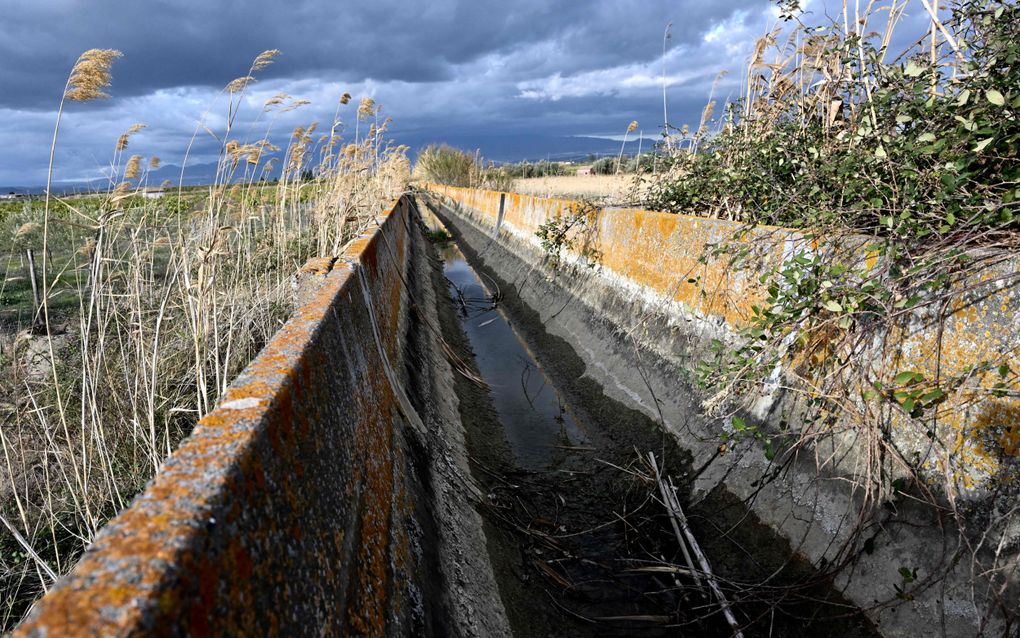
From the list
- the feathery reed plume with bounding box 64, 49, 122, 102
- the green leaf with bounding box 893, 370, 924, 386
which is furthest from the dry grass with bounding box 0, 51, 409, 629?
the green leaf with bounding box 893, 370, 924, 386

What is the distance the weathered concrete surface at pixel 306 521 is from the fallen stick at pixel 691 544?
102 centimetres

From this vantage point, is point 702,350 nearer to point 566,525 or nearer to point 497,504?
point 566,525

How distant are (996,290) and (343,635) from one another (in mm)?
2719

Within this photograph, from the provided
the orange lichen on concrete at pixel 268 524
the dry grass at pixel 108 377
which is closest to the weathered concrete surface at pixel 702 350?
the orange lichen on concrete at pixel 268 524

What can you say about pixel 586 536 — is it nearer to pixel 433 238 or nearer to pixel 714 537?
pixel 714 537

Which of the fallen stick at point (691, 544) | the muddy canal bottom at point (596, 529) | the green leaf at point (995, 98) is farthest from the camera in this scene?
the muddy canal bottom at point (596, 529)

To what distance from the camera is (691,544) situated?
10.7ft

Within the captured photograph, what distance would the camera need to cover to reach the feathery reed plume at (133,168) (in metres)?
3.89

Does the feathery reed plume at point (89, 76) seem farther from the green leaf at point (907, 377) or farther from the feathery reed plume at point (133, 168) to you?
the green leaf at point (907, 377)

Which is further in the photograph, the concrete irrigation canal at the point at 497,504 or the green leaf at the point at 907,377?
the green leaf at the point at 907,377

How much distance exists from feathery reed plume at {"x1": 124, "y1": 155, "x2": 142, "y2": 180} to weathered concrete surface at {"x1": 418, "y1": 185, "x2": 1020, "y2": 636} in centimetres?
404

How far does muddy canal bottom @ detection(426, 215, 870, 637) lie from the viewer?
294 cm

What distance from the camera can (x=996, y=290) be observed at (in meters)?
2.42

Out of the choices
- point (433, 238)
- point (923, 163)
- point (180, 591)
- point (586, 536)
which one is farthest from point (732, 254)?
point (433, 238)
